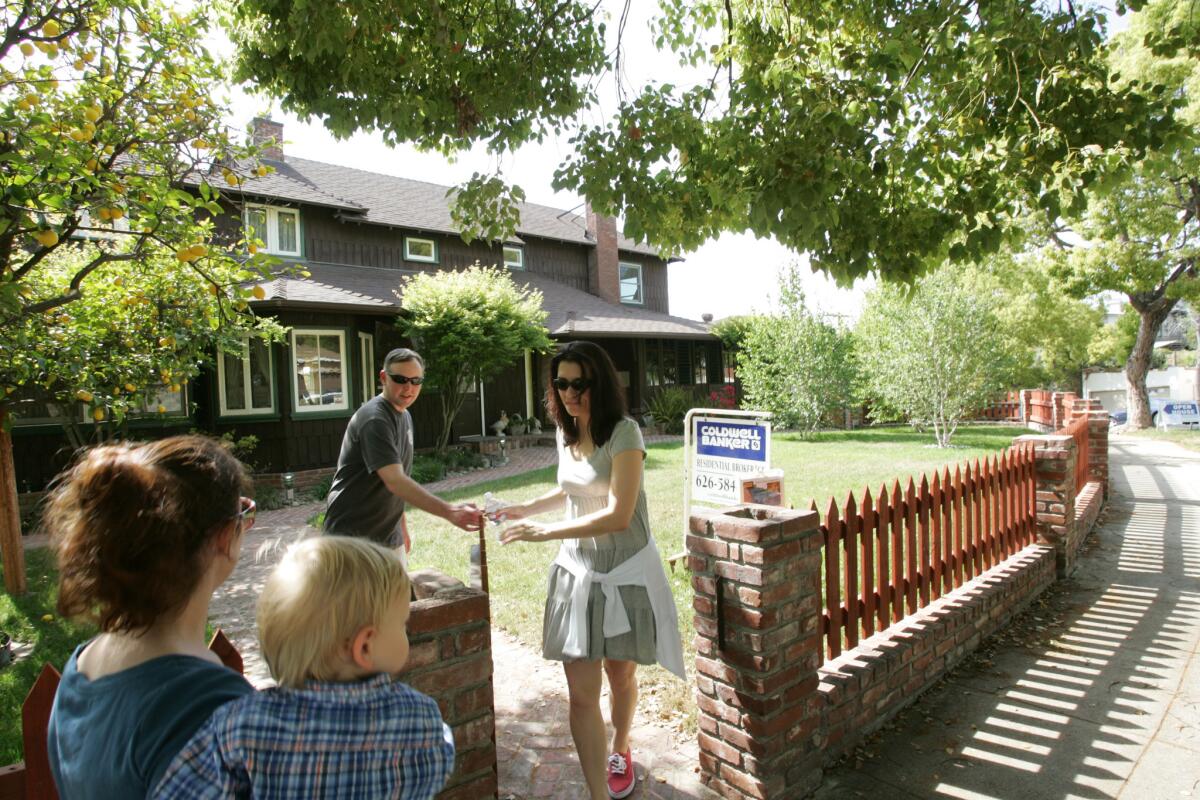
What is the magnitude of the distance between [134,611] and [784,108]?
4114 millimetres

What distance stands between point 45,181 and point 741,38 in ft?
14.8

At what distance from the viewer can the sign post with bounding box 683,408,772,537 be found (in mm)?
5797

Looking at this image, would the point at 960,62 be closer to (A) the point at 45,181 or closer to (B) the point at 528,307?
(A) the point at 45,181

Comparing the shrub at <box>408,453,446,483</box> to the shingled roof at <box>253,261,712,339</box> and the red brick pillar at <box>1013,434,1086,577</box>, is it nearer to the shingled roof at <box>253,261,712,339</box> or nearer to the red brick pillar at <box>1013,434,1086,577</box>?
the shingled roof at <box>253,261,712,339</box>

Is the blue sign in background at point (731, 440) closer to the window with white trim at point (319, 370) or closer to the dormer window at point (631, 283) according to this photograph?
the window with white trim at point (319, 370)

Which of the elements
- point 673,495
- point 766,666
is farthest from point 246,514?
point 673,495

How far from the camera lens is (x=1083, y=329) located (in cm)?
3081

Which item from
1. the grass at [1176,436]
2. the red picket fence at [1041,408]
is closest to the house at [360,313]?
the red picket fence at [1041,408]

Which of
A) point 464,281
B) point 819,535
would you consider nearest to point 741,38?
point 819,535

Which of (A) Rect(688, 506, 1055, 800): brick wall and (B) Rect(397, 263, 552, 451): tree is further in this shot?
(B) Rect(397, 263, 552, 451): tree

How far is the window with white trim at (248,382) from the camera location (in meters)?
12.0

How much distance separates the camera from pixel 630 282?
25.0 m

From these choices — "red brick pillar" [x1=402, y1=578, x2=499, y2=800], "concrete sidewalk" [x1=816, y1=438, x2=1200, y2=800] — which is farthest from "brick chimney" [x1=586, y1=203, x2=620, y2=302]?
"red brick pillar" [x1=402, y1=578, x2=499, y2=800]

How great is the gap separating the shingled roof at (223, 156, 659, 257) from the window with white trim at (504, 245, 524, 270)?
1.85 ft
